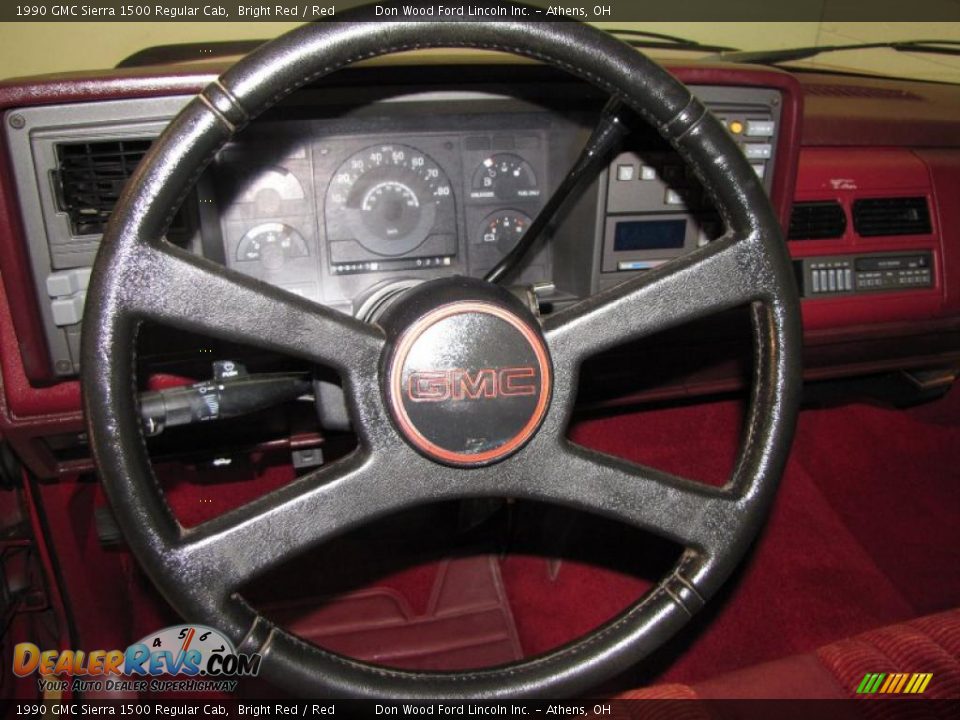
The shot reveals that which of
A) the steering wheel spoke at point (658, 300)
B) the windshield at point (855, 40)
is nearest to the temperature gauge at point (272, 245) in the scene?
the steering wheel spoke at point (658, 300)

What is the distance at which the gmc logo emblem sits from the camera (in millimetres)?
811

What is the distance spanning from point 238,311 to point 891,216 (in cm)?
139

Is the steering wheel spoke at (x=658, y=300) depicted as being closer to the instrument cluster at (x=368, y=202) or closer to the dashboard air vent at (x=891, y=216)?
the instrument cluster at (x=368, y=202)

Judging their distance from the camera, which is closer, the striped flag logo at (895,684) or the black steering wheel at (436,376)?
the black steering wheel at (436,376)

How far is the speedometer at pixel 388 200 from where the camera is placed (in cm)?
122

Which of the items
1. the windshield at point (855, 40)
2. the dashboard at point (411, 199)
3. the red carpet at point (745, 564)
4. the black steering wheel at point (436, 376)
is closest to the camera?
the black steering wheel at point (436, 376)

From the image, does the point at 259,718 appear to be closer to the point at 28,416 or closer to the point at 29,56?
the point at 28,416

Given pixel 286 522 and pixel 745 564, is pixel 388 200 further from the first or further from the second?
pixel 745 564

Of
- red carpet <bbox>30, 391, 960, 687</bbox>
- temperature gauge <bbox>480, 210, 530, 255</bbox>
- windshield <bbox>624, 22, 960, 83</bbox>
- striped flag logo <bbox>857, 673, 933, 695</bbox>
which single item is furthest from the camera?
windshield <bbox>624, 22, 960, 83</bbox>

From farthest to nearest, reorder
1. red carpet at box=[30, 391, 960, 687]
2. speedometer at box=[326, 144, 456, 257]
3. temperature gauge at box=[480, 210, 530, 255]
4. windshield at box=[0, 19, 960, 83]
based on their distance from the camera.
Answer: red carpet at box=[30, 391, 960, 687], windshield at box=[0, 19, 960, 83], temperature gauge at box=[480, 210, 530, 255], speedometer at box=[326, 144, 456, 257]

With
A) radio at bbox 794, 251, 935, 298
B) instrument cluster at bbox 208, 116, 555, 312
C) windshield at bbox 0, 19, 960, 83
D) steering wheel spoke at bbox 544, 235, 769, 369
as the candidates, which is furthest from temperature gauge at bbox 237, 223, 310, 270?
radio at bbox 794, 251, 935, 298

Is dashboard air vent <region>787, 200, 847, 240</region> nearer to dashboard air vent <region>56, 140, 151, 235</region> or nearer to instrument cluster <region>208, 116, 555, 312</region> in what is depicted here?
instrument cluster <region>208, 116, 555, 312</region>

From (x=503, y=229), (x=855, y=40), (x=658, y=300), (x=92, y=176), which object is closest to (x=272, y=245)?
(x=92, y=176)

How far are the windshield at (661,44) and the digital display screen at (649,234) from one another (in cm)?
29
